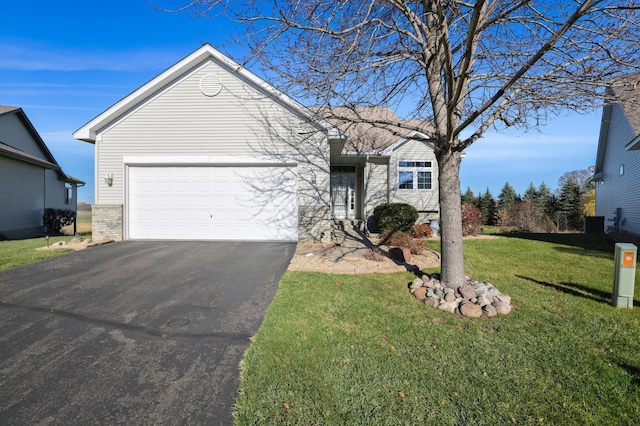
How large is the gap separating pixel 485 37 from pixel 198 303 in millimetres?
6575

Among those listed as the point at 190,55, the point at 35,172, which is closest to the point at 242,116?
the point at 190,55

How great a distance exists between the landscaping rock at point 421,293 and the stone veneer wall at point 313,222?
544 cm

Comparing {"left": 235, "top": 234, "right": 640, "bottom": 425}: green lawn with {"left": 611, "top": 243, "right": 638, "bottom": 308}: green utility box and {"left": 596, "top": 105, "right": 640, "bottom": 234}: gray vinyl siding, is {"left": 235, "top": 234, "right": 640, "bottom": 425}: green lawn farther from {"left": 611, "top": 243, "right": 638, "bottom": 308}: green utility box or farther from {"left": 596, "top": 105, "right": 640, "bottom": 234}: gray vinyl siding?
{"left": 596, "top": 105, "right": 640, "bottom": 234}: gray vinyl siding

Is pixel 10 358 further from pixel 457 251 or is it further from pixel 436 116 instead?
pixel 436 116

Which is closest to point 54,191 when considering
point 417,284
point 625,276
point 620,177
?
point 417,284

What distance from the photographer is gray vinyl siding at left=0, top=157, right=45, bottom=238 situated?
45.6 feet

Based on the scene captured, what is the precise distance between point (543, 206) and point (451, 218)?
30.5 meters

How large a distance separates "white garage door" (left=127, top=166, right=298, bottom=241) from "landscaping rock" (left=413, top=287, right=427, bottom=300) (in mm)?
5971

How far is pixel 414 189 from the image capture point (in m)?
14.7

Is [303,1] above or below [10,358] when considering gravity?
above

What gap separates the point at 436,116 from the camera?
529cm

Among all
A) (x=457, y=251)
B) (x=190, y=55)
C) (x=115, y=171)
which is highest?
(x=190, y=55)

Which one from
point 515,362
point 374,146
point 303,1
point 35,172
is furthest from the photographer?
point 35,172

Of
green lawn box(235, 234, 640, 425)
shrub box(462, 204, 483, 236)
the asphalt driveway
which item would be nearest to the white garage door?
the asphalt driveway
